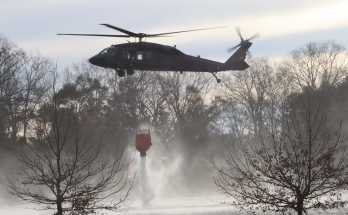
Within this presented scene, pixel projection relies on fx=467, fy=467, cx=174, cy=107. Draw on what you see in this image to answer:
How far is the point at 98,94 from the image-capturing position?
71.6m

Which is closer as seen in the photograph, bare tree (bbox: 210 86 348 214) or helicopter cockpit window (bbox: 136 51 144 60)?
bare tree (bbox: 210 86 348 214)

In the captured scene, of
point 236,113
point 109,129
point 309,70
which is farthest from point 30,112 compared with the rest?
point 309,70

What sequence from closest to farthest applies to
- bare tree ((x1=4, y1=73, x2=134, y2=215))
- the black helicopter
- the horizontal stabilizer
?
bare tree ((x1=4, y1=73, x2=134, y2=215)) < the black helicopter < the horizontal stabilizer

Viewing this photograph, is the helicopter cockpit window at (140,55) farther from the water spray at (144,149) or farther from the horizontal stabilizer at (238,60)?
the water spray at (144,149)

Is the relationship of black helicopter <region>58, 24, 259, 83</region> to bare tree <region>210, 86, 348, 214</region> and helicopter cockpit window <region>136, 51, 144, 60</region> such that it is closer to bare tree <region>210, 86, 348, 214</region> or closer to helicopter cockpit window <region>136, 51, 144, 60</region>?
helicopter cockpit window <region>136, 51, 144, 60</region>

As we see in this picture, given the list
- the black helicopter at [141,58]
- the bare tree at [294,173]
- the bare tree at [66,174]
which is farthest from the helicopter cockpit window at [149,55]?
the bare tree at [294,173]

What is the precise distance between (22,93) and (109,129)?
12370mm

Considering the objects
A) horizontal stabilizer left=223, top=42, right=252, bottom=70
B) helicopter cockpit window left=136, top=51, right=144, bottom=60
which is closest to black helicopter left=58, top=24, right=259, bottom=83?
helicopter cockpit window left=136, top=51, right=144, bottom=60

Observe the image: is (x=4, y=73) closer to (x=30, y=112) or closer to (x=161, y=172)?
(x=30, y=112)

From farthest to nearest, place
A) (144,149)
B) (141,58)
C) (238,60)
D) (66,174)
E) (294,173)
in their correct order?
(144,149) < (238,60) < (141,58) < (66,174) < (294,173)

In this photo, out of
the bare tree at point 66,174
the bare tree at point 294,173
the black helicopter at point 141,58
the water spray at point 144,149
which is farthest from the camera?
the water spray at point 144,149

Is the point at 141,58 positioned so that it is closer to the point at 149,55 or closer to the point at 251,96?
the point at 149,55

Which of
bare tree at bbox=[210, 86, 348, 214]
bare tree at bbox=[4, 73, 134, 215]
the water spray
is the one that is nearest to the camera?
bare tree at bbox=[210, 86, 348, 214]

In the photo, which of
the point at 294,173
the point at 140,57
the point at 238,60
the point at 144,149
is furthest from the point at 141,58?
the point at 294,173
